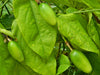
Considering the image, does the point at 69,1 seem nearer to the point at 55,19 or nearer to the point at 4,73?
the point at 55,19

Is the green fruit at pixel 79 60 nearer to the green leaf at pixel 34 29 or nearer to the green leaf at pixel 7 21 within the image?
the green leaf at pixel 34 29

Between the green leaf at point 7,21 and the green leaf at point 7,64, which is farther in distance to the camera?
the green leaf at point 7,21

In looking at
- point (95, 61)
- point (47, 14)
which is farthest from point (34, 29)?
point (95, 61)

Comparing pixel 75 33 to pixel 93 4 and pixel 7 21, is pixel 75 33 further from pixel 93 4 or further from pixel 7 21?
pixel 7 21

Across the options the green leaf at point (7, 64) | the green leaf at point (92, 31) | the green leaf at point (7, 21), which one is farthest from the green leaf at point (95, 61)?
the green leaf at point (7, 21)

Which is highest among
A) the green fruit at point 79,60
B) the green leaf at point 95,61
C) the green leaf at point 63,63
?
the green fruit at point 79,60

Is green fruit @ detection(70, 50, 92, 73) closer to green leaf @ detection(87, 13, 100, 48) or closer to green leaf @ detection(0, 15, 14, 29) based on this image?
green leaf @ detection(87, 13, 100, 48)

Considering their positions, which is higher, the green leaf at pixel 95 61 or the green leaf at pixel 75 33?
the green leaf at pixel 75 33
